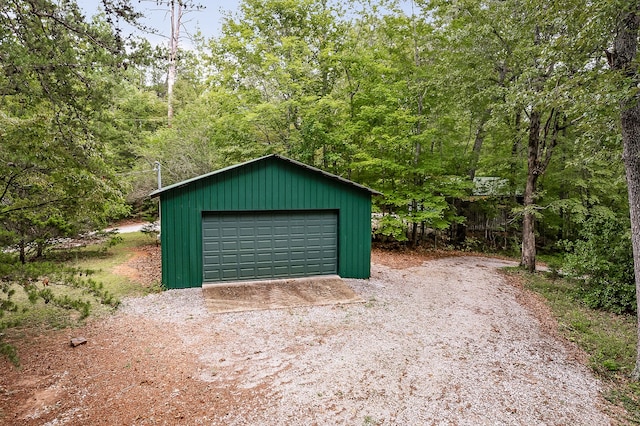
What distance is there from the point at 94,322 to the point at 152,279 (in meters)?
2.99

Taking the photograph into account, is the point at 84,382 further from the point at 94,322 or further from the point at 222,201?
the point at 222,201

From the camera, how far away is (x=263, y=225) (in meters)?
9.38

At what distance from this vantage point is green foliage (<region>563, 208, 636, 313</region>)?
8.17 metres

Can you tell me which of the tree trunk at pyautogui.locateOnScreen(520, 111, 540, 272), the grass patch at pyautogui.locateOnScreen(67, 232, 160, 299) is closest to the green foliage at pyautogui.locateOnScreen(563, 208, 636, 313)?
the tree trunk at pyautogui.locateOnScreen(520, 111, 540, 272)

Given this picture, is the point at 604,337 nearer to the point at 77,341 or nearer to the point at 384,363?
the point at 384,363

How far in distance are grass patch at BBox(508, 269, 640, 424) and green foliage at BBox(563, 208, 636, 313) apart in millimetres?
346

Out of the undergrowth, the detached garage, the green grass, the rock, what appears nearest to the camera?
the undergrowth

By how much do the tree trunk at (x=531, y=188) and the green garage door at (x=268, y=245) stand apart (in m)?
6.63

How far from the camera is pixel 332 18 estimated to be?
720 inches

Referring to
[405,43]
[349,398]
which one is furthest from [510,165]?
[349,398]

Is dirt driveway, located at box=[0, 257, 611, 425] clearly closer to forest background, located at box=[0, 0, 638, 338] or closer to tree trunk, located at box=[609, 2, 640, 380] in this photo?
forest background, located at box=[0, 0, 638, 338]

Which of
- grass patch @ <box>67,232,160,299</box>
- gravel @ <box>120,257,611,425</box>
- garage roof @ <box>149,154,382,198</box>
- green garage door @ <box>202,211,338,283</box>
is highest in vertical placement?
garage roof @ <box>149,154,382,198</box>

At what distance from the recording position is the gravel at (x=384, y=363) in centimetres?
406

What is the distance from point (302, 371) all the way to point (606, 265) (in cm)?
792
